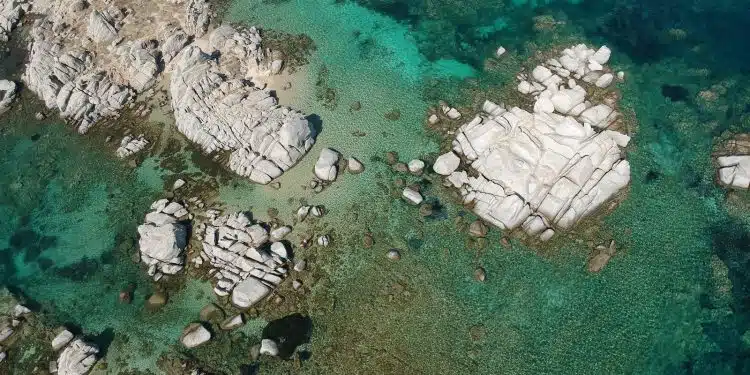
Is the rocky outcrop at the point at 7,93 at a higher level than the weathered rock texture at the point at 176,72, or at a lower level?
lower

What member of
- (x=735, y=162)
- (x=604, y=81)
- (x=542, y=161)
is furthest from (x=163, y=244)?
(x=735, y=162)

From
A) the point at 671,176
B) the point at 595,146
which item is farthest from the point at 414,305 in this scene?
the point at 671,176

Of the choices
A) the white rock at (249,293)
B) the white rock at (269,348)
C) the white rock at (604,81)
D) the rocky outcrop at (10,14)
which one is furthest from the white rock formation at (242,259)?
the rocky outcrop at (10,14)

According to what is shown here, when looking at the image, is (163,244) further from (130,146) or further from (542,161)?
(542,161)

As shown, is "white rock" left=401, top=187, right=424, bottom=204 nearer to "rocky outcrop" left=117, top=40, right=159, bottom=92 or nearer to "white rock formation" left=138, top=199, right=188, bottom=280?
"white rock formation" left=138, top=199, right=188, bottom=280

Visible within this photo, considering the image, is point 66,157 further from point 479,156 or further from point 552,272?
point 552,272

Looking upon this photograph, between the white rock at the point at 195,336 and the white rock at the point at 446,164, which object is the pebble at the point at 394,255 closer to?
the white rock at the point at 446,164
